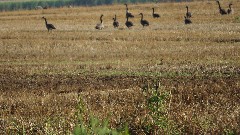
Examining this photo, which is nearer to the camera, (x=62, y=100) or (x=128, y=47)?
(x=62, y=100)

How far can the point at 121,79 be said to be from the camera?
17.5 meters

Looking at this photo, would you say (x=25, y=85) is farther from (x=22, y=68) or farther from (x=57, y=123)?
(x=57, y=123)

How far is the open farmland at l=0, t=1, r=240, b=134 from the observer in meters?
8.92

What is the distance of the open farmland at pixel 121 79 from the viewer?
29.3ft

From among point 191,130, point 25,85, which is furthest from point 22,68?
point 191,130

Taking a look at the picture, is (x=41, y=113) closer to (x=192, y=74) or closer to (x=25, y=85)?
A: (x=25, y=85)

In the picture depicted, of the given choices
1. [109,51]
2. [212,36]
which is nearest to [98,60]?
[109,51]

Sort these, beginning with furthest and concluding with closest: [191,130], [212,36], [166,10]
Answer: [166,10]
[212,36]
[191,130]

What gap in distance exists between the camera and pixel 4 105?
43.0 ft

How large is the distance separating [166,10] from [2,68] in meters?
36.8

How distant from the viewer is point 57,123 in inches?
338

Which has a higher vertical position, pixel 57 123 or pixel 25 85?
pixel 57 123

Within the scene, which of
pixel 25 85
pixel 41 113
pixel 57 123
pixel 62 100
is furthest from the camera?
pixel 25 85

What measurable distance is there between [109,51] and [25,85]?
857cm
